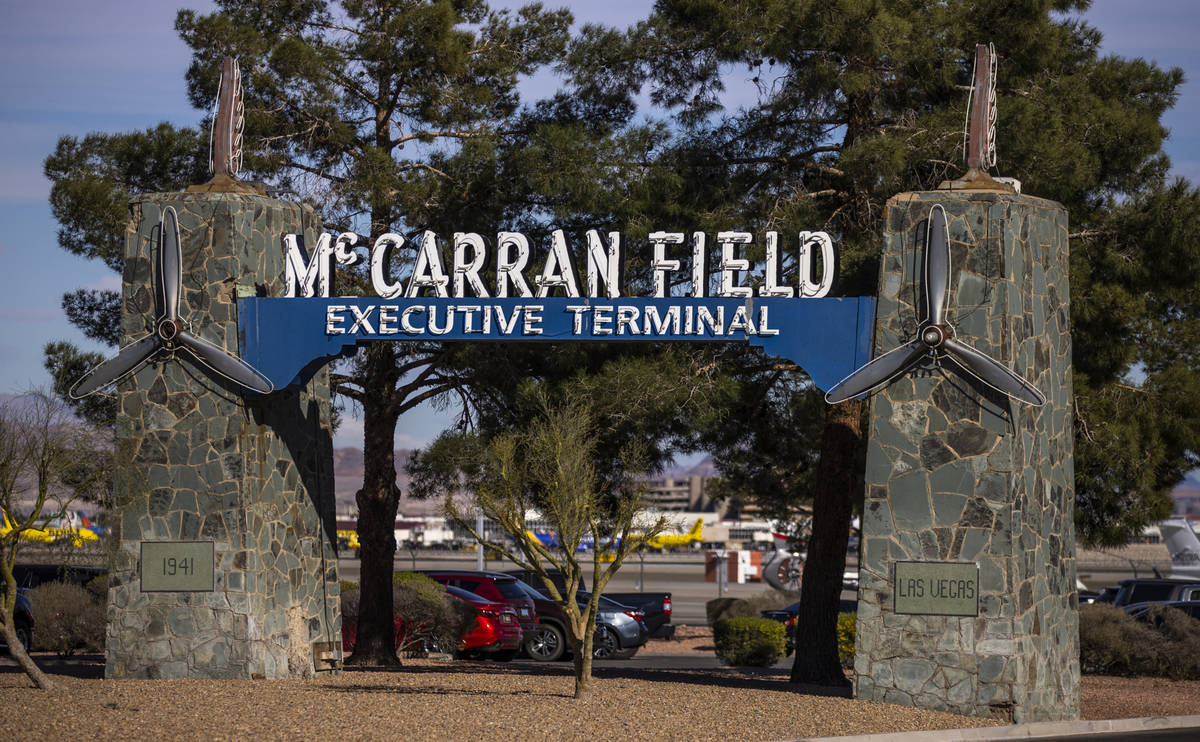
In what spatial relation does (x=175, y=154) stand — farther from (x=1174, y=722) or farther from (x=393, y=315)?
(x=1174, y=722)

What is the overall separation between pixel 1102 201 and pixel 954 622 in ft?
29.9

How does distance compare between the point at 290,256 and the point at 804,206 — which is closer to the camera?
the point at 290,256

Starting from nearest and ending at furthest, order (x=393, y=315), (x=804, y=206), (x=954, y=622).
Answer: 1. (x=954, y=622)
2. (x=393, y=315)
3. (x=804, y=206)

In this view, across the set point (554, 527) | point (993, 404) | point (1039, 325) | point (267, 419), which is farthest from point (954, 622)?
point (267, 419)

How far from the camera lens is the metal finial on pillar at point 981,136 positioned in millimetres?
16766

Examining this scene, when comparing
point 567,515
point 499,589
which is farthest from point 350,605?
point 567,515

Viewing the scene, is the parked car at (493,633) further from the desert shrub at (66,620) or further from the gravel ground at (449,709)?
the desert shrub at (66,620)

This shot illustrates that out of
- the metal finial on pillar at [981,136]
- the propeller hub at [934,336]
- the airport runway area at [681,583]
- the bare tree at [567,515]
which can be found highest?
the metal finial on pillar at [981,136]

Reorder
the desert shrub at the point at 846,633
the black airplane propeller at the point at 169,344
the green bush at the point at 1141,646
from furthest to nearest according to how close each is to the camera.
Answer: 1. the desert shrub at the point at 846,633
2. the green bush at the point at 1141,646
3. the black airplane propeller at the point at 169,344

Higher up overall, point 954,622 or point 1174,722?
point 954,622

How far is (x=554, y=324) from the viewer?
17.4 meters

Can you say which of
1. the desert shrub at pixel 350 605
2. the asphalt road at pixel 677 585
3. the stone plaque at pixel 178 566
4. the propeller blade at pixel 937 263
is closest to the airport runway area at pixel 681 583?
the asphalt road at pixel 677 585

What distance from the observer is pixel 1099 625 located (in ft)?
80.0

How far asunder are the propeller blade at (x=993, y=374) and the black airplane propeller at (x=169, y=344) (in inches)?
333
